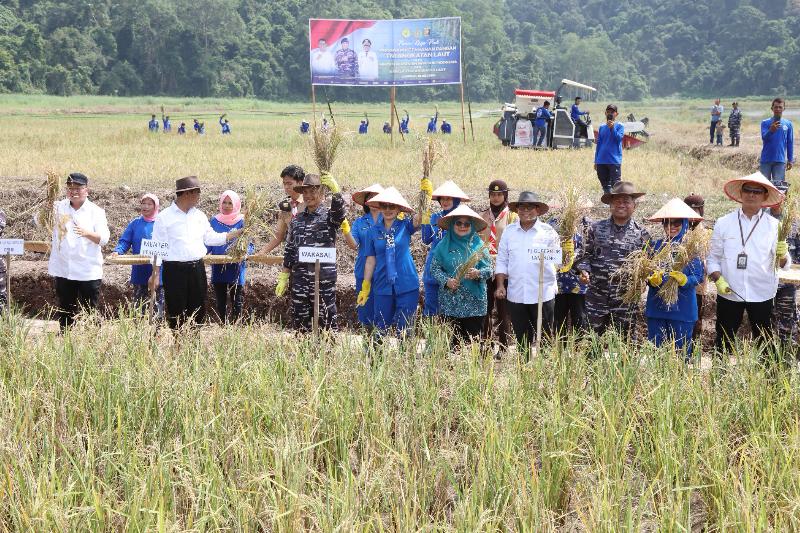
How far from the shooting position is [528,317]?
19.4 feet

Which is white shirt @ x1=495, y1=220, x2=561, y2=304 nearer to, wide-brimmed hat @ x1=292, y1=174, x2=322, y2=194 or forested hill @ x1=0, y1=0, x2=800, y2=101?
wide-brimmed hat @ x1=292, y1=174, x2=322, y2=194

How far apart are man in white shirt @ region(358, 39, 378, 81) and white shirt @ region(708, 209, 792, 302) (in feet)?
50.8

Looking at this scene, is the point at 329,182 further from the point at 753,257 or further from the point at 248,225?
the point at 753,257

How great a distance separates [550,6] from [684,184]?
119 m

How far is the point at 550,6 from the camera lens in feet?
413

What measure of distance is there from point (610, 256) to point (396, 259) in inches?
57.8

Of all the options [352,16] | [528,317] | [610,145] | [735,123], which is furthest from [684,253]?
[352,16]

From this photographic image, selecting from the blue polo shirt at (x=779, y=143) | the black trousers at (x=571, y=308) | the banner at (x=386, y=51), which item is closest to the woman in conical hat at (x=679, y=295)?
the black trousers at (x=571, y=308)

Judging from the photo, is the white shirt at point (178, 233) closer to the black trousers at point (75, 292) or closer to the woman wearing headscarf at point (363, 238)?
the black trousers at point (75, 292)

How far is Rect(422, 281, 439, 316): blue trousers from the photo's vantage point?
20.2ft

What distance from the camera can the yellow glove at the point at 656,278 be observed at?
548 centimetres

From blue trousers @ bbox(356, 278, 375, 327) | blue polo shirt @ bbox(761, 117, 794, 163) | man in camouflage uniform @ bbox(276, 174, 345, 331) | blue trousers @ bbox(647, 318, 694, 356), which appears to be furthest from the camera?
blue polo shirt @ bbox(761, 117, 794, 163)

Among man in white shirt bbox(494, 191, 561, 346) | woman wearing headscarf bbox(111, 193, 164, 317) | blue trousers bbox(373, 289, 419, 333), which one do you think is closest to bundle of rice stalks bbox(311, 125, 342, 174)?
blue trousers bbox(373, 289, 419, 333)

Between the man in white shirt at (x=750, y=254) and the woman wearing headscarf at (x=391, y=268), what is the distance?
2.03m
